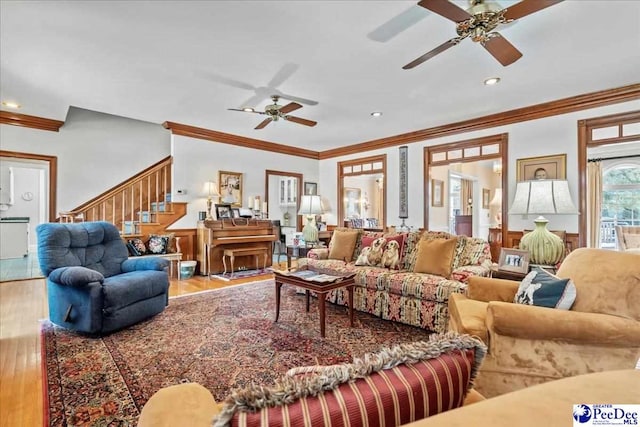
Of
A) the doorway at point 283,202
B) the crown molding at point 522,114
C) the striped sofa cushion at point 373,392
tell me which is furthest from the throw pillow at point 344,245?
the doorway at point 283,202

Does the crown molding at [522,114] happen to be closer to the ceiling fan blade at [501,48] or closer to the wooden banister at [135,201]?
the ceiling fan blade at [501,48]

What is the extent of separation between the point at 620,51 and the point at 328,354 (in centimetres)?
382

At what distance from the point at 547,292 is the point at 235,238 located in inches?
181

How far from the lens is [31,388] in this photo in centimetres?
191

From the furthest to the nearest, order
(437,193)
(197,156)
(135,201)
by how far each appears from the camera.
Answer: (437,193) < (135,201) < (197,156)

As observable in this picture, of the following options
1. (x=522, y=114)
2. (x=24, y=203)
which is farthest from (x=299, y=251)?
(x=24, y=203)

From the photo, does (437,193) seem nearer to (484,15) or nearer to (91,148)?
(484,15)

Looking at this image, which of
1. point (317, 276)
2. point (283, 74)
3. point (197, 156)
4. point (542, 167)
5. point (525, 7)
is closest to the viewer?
point (525, 7)

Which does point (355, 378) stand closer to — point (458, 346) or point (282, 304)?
point (458, 346)

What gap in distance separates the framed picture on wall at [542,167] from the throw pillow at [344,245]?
2.62 meters

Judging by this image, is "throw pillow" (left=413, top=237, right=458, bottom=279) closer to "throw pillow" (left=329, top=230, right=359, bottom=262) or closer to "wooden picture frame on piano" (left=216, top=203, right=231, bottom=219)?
"throw pillow" (left=329, top=230, right=359, bottom=262)

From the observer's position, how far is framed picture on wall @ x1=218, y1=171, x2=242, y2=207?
5836 mm

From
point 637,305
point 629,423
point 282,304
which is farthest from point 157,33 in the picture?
point 637,305

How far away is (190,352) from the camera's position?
2.38 m
